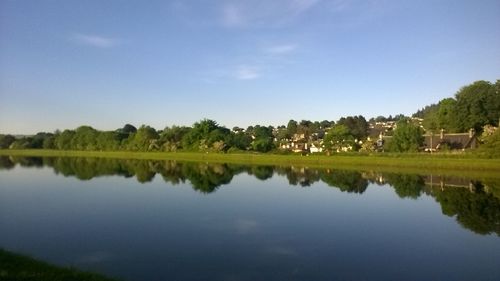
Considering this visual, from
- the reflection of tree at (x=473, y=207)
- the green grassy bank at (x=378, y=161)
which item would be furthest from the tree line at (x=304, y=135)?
the reflection of tree at (x=473, y=207)

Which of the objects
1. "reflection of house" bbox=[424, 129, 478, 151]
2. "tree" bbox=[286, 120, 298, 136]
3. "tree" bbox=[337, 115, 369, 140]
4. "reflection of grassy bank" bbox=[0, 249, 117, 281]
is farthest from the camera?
"tree" bbox=[286, 120, 298, 136]

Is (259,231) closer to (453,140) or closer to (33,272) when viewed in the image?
(33,272)

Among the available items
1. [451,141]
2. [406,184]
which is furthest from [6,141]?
[406,184]

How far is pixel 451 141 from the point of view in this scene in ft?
200

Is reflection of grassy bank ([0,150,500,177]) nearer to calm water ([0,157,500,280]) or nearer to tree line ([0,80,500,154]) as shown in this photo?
tree line ([0,80,500,154])

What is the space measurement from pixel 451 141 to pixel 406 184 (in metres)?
31.0

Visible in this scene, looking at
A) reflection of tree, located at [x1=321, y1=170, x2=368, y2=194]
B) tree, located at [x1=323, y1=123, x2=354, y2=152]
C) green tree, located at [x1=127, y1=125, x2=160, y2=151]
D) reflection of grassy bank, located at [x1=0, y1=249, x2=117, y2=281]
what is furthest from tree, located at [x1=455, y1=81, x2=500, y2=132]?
reflection of grassy bank, located at [x1=0, y1=249, x2=117, y2=281]

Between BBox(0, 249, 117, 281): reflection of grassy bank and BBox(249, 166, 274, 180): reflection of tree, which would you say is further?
BBox(249, 166, 274, 180): reflection of tree

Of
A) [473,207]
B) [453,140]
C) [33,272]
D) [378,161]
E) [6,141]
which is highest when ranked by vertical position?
[453,140]

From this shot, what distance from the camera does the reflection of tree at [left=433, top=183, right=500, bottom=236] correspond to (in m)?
18.2

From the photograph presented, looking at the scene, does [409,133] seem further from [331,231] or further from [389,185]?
[331,231]

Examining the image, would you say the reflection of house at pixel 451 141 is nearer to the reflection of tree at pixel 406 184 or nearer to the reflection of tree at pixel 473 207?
the reflection of tree at pixel 406 184

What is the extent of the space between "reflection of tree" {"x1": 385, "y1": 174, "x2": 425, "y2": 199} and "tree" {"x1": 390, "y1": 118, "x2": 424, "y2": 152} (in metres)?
16.4

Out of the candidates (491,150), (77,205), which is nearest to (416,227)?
(77,205)
